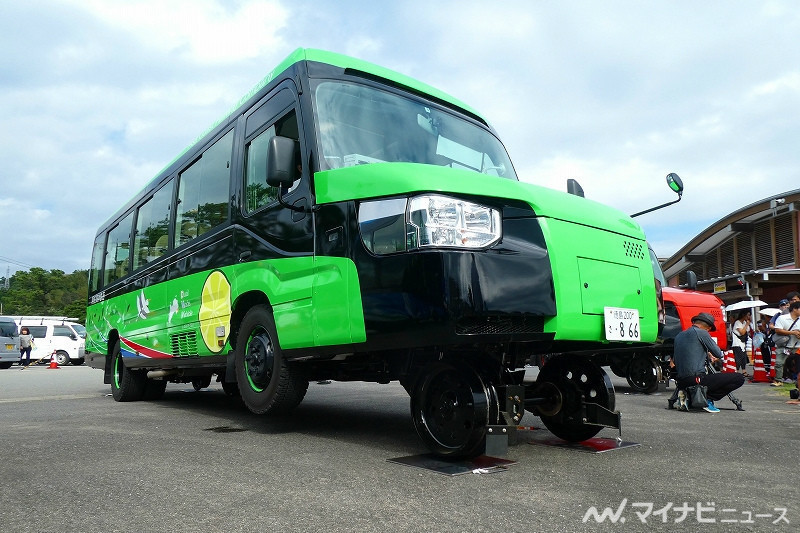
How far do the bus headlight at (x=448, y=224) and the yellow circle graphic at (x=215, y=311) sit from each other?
2.61 m

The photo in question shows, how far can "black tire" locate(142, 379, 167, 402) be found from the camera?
916 centimetres

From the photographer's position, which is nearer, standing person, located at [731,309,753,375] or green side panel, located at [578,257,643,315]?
green side panel, located at [578,257,643,315]

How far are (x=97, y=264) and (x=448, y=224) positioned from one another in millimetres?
9367

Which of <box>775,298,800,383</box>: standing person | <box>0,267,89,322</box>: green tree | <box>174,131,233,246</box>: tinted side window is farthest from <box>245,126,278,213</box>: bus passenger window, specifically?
<box>0,267,89,322</box>: green tree

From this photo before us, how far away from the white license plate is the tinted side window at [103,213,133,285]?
7.27 metres

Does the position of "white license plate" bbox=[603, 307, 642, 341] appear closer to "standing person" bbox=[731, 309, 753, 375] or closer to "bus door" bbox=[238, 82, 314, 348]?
"bus door" bbox=[238, 82, 314, 348]

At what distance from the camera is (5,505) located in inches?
124

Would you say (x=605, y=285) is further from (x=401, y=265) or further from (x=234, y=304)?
(x=234, y=304)

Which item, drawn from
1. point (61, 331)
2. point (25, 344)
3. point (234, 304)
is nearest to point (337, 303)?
point (234, 304)

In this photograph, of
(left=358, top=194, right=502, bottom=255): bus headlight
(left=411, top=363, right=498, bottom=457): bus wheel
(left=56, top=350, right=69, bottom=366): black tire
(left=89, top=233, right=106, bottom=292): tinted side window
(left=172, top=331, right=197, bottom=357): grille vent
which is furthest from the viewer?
(left=56, top=350, right=69, bottom=366): black tire

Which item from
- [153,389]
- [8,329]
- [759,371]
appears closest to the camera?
[153,389]

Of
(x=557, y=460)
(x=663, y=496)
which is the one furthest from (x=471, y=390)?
(x=663, y=496)

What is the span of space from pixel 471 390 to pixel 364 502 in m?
1.06

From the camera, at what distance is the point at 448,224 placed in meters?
3.78
